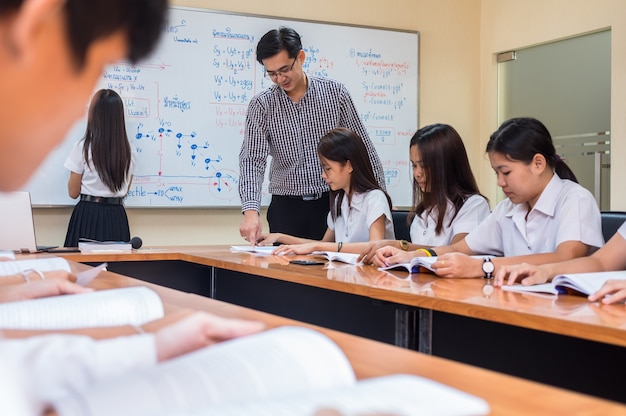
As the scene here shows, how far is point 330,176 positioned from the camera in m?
2.93

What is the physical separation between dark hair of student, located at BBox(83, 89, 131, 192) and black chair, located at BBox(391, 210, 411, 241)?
4.48 ft

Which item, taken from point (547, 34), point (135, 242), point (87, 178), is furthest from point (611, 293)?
point (547, 34)

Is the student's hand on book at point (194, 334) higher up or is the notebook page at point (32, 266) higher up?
the student's hand on book at point (194, 334)

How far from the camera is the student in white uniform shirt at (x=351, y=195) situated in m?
2.91

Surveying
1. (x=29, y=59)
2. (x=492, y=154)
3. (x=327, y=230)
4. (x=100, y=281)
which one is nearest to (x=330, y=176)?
(x=327, y=230)

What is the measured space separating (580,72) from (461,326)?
328 centimetres

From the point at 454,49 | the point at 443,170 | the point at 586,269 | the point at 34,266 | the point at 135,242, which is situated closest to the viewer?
the point at 34,266

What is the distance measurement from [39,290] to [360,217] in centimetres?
207

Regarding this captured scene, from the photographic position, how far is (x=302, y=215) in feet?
10.5

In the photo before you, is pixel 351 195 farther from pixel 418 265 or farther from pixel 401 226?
pixel 418 265

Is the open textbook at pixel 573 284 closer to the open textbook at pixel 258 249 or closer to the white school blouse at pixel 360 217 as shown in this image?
the open textbook at pixel 258 249

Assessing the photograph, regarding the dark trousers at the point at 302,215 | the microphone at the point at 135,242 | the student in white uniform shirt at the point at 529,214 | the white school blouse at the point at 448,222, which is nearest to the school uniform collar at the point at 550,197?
the student in white uniform shirt at the point at 529,214

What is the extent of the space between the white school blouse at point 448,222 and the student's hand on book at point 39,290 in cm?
181

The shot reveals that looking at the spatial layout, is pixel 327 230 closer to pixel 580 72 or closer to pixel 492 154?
pixel 492 154
